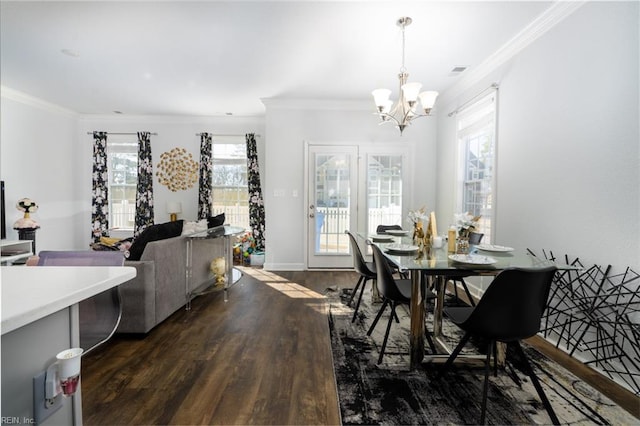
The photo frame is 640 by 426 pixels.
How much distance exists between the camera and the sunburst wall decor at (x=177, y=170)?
6.04 metres

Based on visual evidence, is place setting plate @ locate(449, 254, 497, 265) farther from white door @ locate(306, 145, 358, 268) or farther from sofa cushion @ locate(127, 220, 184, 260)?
white door @ locate(306, 145, 358, 268)

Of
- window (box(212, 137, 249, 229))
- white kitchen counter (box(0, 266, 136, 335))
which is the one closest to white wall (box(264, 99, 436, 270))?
window (box(212, 137, 249, 229))

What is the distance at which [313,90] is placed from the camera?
4570mm

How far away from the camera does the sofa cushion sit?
112 inches

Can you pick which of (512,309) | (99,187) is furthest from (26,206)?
(512,309)

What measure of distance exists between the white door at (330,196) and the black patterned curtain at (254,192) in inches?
48.4

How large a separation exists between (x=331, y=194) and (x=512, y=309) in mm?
3710

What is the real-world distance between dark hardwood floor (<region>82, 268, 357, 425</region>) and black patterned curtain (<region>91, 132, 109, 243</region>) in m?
3.87

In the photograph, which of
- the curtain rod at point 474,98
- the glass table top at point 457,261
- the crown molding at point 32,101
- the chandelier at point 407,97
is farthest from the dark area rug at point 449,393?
the crown molding at point 32,101

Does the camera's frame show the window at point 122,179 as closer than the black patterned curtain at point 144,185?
No

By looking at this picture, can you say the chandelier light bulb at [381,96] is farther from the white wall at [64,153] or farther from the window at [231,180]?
the window at [231,180]

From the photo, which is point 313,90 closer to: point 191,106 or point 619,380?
point 191,106

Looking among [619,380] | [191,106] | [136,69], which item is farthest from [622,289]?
[191,106]

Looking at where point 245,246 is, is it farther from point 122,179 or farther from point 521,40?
point 521,40
